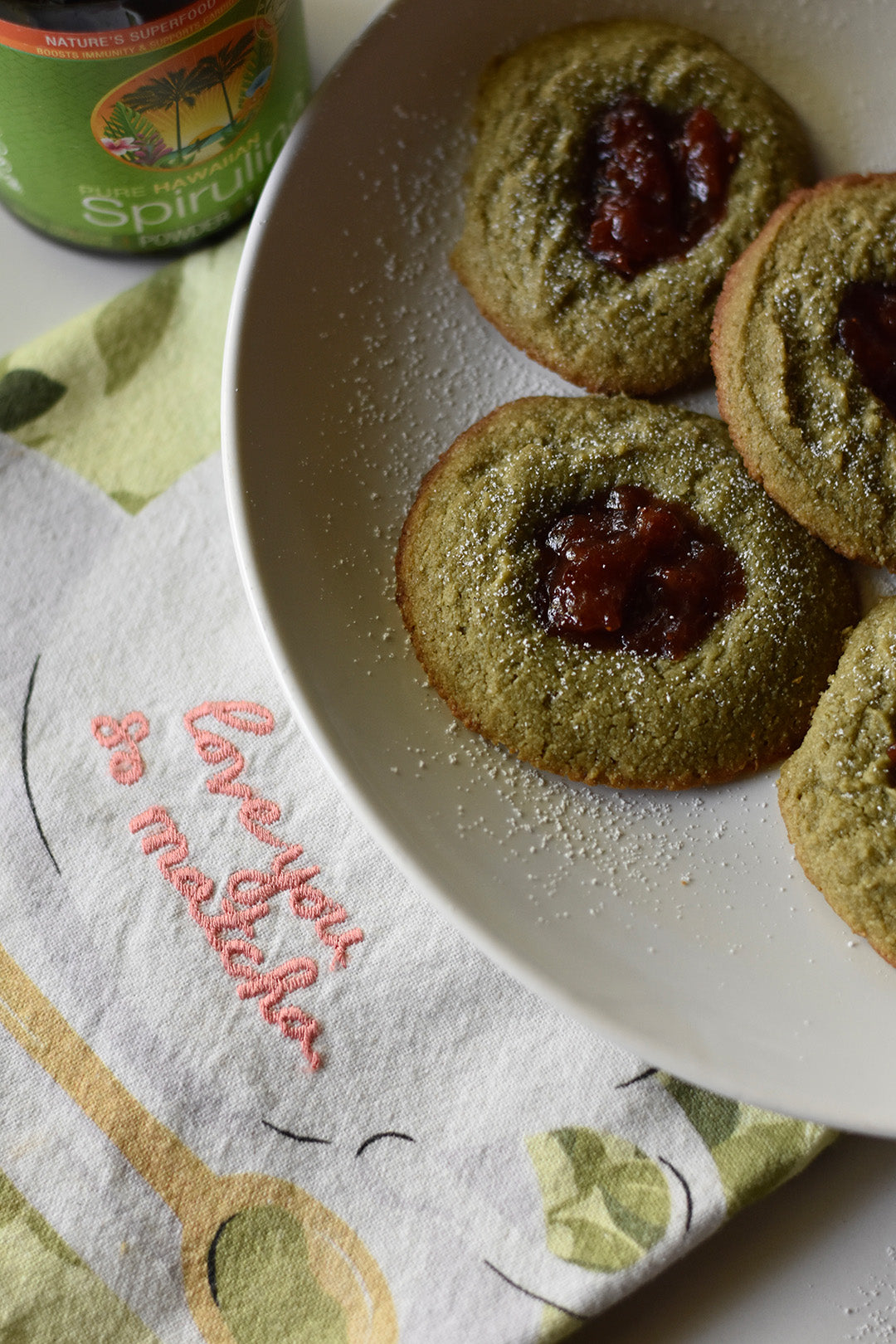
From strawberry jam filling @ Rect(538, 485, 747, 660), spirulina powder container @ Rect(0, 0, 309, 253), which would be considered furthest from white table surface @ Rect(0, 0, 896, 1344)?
spirulina powder container @ Rect(0, 0, 309, 253)

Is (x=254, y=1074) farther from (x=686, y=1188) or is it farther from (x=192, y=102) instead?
(x=192, y=102)

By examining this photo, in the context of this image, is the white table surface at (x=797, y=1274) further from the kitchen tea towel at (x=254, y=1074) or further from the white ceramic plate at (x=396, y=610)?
the white ceramic plate at (x=396, y=610)

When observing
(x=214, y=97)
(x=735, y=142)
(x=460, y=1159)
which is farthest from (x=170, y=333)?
(x=460, y=1159)

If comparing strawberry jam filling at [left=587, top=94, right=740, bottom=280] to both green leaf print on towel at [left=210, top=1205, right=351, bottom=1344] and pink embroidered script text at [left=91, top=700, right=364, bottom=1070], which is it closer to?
pink embroidered script text at [left=91, top=700, right=364, bottom=1070]

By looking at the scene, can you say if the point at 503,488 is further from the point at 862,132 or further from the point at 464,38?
the point at 862,132

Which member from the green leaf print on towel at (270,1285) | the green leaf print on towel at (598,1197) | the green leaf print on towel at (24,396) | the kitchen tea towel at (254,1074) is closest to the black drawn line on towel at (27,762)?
the kitchen tea towel at (254,1074)
